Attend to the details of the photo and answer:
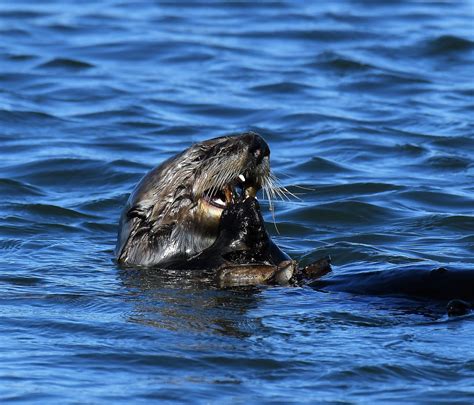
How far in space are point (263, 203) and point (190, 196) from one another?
8.12 ft

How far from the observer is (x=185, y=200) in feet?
23.0

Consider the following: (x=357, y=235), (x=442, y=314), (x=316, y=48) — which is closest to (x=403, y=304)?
(x=442, y=314)

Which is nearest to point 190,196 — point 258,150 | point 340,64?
point 258,150

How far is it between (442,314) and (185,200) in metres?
1.76

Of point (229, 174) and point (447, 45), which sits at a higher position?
point (447, 45)

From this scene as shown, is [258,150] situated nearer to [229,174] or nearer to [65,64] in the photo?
[229,174]

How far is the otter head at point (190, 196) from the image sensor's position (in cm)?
686

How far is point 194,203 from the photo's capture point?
23.0 feet

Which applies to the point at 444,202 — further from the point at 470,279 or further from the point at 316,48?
the point at 316,48

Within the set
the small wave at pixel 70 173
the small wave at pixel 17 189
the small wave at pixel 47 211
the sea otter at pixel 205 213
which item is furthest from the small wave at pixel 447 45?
the sea otter at pixel 205 213

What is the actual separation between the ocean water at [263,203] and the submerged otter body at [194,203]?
19 cm

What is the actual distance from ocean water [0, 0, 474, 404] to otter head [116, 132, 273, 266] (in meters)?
0.22

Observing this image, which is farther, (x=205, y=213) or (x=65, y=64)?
(x=65, y=64)

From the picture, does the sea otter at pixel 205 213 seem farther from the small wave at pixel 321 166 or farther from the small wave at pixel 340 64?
the small wave at pixel 340 64
